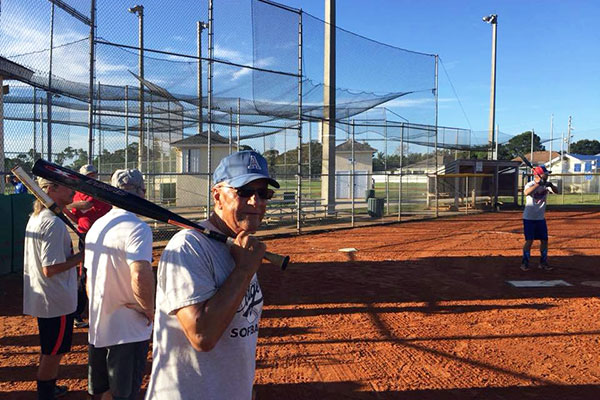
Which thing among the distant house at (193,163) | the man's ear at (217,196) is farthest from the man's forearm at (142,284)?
the distant house at (193,163)

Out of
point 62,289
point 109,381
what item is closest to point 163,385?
point 109,381

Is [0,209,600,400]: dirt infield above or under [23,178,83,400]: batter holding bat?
under

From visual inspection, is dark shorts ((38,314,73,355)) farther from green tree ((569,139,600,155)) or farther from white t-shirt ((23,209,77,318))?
green tree ((569,139,600,155))

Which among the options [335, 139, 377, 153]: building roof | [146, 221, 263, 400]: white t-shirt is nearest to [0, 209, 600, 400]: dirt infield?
[146, 221, 263, 400]: white t-shirt

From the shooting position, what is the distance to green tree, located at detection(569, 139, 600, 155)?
99.3 meters

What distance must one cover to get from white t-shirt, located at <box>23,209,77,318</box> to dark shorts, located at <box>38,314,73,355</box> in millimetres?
50

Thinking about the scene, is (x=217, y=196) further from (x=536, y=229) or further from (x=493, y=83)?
(x=493, y=83)

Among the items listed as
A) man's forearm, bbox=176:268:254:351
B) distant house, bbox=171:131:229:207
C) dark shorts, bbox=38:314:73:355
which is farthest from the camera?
distant house, bbox=171:131:229:207

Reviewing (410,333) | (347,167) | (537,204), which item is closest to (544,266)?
(537,204)

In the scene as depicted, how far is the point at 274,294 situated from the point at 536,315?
12.1 feet

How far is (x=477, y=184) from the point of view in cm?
2448

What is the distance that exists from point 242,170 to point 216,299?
535mm

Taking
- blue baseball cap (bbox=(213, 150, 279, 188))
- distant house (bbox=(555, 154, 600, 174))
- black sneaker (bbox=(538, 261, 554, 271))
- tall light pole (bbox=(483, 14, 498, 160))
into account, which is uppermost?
tall light pole (bbox=(483, 14, 498, 160))

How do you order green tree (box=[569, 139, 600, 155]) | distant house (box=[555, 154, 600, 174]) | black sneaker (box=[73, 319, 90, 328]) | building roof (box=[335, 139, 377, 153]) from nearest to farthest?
black sneaker (box=[73, 319, 90, 328]) < building roof (box=[335, 139, 377, 153]) < distant house (box=[555, 154, 600, 174]) < green tree (box=[569, 139, 600, 155])
